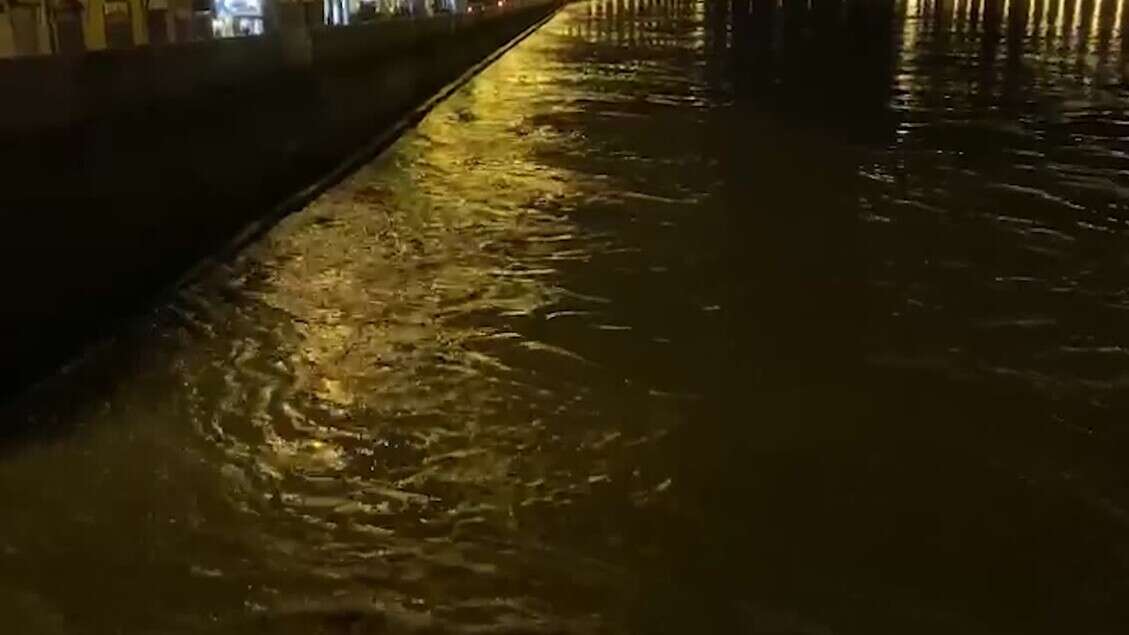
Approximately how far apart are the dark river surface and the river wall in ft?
0.88

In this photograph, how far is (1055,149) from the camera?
1076cm

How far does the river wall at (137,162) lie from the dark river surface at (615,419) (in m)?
0.27

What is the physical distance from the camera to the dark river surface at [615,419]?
4.07m

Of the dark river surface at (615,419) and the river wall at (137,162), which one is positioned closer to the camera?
the dark river surface at (615,419)

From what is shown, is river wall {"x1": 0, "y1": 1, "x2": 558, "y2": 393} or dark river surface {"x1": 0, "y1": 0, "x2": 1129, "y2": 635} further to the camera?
river wall {"x1": 0, "y1": 1, "x2": 558, "y2": 393}

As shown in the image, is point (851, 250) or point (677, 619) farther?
point (851, 250)

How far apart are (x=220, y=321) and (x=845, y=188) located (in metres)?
4.48

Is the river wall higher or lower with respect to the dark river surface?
higher

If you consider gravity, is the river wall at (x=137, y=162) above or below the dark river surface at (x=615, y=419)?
above

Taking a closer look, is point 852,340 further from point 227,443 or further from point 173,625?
point 173,625

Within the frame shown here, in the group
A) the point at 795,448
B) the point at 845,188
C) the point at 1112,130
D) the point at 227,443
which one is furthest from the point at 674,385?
the point at 1112,130

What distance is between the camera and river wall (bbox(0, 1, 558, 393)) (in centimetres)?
562

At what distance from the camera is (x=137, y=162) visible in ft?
22.0

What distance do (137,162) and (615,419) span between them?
9.36 feet
